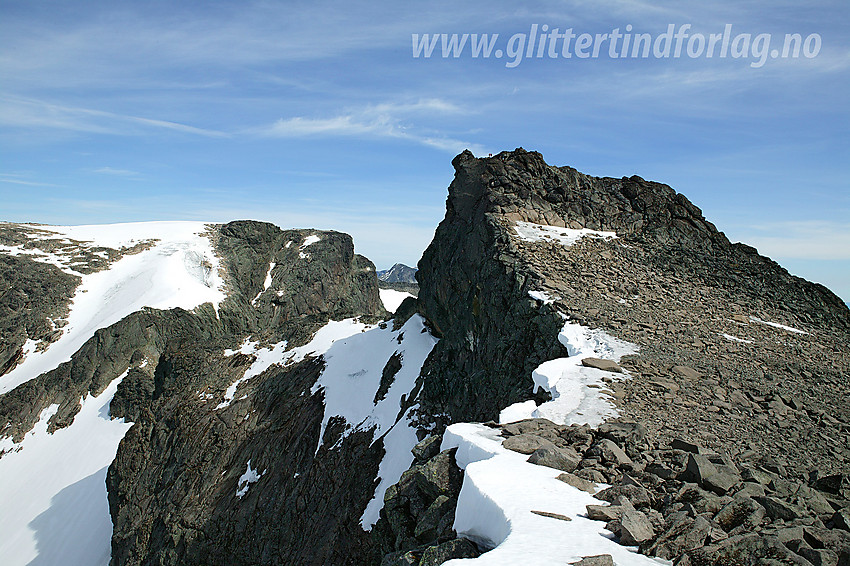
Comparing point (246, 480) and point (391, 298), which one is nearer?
point (246, 480)

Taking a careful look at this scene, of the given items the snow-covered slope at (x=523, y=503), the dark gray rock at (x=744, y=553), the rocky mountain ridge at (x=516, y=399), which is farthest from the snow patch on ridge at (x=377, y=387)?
the dark gray rock at (x=744, y=553)

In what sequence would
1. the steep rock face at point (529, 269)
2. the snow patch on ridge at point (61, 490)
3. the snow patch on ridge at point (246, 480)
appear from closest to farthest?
the steep rock face at point (529, 269) → the snow patch on ridge at point (246, 480) → the snow patch on ridge at point (61, 490)

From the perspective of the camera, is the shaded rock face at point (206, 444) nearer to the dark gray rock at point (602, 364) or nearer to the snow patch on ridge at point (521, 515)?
the dark gray rock at point (602, 364)

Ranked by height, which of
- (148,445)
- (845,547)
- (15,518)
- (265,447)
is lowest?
(15,518)

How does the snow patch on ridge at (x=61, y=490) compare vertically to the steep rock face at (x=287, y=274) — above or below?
below

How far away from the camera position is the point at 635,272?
72.6 feet

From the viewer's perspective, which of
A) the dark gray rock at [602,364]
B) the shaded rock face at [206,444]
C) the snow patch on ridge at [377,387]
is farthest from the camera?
the shaded rock face at [206,444]

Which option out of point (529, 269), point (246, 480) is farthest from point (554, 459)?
point (246, 480)

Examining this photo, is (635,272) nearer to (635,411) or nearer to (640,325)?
(640,325)

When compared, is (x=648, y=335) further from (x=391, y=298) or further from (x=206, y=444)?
(x=391, y=298)

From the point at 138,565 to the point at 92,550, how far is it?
30.5ft

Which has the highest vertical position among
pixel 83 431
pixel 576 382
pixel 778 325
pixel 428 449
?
pixel 778 325

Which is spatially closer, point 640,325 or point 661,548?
point 661,548

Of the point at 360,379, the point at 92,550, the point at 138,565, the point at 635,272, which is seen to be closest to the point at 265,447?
the point at 360,379
